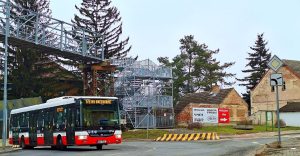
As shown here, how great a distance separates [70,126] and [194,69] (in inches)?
2628

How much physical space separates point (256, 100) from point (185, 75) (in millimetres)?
20062

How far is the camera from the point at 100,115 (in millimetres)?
26672

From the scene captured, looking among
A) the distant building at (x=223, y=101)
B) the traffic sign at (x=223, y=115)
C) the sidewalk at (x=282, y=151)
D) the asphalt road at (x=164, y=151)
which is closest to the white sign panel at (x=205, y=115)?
the traffic sign at (x=223, y=115)

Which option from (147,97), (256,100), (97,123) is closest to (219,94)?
(256,100)

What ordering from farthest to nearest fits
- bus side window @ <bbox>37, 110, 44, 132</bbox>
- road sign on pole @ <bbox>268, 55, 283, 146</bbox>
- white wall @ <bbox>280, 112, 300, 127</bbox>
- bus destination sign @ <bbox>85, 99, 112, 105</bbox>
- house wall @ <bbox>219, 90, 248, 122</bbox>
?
house wall @ <bbox>219, 90, 248, 122</bbox>, white wall @ <bbox>280, 112, 300, 127</bbox>, bus side window @ <bbox>37, 110, 44, 132</bbox>, bus destination sign @ <bbox>85, 99, 112, 105</bbox>, road sign on pole @ <bbox>268, 55, 283, 146</bbox>

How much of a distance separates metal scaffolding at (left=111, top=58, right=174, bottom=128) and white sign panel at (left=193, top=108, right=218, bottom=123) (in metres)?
2.68

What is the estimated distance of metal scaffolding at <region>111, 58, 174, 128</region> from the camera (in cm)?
5341

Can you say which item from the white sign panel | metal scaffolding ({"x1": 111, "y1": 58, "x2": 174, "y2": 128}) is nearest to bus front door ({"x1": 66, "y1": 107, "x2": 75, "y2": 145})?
metal scaffolding ({"x1": 111, "y1": 58, "x2": 174, "y2": 128})

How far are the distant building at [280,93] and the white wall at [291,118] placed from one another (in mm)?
1622

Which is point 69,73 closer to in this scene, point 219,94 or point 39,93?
point 39,93

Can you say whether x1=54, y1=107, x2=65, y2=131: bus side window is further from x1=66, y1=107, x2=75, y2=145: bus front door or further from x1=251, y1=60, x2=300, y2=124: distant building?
x1=251, y1=60, x2=300, y2=124: distant building

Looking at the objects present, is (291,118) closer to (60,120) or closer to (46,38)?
(46,38)

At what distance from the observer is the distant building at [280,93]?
69.2 m

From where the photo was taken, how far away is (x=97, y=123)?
2631 centimetres
